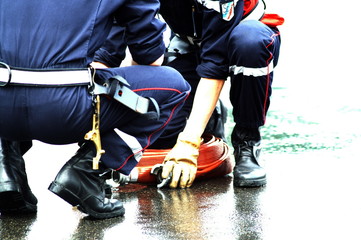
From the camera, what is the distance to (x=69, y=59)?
8.50 feet

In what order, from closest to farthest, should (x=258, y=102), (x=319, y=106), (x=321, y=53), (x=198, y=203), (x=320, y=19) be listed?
(x=198, y=203) < (x=258, y=102) < (x=319, y=106) < (x=321, y=53) < (x=320, y=19)

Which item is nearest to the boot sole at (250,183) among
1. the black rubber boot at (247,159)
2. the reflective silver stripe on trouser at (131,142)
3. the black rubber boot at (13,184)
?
the black rubber boot at (247,159)

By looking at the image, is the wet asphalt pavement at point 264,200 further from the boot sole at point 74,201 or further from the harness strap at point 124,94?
the harness strap at point 124,94

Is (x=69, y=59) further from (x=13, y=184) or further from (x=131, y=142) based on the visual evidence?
(x=13, y=184)

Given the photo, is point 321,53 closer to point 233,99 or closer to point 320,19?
point 320,19

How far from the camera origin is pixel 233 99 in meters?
3.54

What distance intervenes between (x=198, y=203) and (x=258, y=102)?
649 millimetres

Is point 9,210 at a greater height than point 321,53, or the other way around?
point 9,210

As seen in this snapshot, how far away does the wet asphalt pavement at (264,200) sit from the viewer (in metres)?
2.66

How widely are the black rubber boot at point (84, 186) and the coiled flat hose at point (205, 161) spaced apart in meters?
0.59

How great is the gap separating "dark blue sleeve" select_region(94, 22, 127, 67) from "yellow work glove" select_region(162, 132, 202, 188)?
2.34 ft

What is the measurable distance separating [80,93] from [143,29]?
35cm

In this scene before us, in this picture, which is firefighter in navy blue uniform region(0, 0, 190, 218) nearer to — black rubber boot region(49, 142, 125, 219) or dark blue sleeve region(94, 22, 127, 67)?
black rubber boot region(49, 142, 125, 219)

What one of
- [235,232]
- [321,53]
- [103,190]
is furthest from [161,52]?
[321,53]
